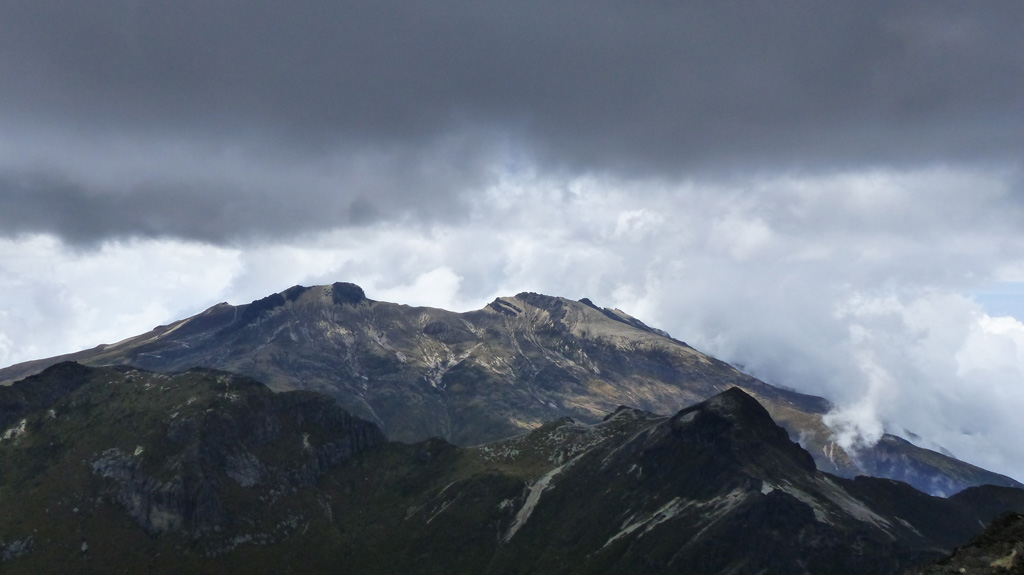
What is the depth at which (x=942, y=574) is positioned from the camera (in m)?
105

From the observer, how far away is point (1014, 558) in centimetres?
10500

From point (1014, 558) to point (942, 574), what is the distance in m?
10.9
